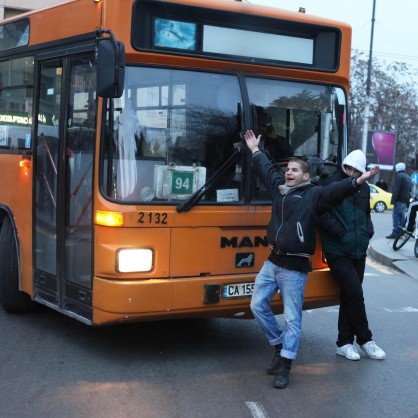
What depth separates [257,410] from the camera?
4293mm

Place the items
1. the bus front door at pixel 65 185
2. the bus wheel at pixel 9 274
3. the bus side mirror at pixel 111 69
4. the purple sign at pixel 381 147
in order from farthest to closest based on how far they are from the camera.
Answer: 1. the purple sign at pixel 381 147
2. the bus wheel at pixel 9 274
3. the bus front door at pixel 65 185
4. the bus side mirror at pixel 111 69

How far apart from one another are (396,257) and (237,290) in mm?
7751

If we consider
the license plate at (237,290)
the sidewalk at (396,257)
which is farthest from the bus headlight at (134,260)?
the sidewalk at (396,257)

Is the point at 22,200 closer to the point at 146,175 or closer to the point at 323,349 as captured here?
→ the point at 146,175

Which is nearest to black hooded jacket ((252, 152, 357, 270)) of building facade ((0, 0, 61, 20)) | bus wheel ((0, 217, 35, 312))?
bus wheel ((0, 217, 35, 312))

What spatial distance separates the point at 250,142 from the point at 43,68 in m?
2.11

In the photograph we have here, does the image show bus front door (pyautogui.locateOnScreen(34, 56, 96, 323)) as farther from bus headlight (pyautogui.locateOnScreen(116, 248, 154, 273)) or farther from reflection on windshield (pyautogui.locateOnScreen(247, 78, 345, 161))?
reflection on windshield (pyautogui.locateOnScreen(247, 78, 345, 161))

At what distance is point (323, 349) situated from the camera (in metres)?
5.90

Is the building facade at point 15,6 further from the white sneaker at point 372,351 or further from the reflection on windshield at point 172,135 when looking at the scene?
the white sneaker at point 372,351

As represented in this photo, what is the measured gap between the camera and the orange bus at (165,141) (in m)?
4.78

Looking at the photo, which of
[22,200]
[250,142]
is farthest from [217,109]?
[22,200]

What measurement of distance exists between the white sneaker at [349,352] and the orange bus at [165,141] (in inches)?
19.0

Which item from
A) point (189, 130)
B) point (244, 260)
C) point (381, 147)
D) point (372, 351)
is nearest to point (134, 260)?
point (244, 260)

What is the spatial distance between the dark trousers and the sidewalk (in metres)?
5.29
